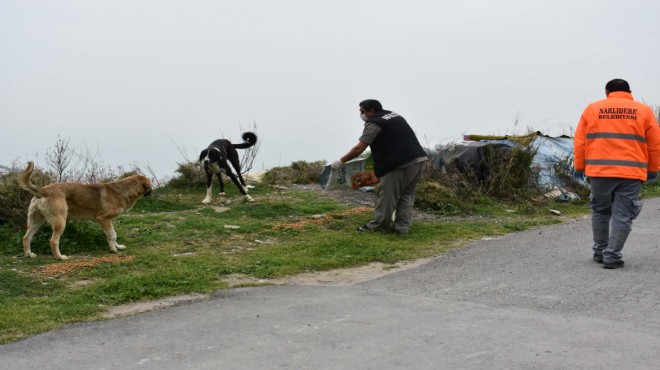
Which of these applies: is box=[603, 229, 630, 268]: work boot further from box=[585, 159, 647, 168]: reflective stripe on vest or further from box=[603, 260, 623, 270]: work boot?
box=[585, 159, 647, 168]: reflective stripe on vest

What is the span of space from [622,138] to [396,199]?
3.59 metres

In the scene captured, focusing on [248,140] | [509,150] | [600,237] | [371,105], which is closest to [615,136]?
[600,237]

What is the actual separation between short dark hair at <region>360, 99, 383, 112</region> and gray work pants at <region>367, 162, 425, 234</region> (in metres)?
1.01

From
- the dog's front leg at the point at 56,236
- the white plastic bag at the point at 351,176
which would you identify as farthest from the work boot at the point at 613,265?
the dog's front leg at the point at 56,236

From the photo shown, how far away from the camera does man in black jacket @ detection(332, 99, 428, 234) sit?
9359mm

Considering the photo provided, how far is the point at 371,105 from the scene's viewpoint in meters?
9.68

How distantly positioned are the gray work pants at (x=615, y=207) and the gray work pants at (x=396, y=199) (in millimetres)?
3046

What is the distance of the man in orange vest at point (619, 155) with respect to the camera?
662cm

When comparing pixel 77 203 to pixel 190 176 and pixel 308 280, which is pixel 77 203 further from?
pixel 190 176

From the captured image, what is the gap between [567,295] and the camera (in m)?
5.53

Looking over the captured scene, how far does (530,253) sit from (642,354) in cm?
386

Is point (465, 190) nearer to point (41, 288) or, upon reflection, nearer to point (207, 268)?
point (207, 268)

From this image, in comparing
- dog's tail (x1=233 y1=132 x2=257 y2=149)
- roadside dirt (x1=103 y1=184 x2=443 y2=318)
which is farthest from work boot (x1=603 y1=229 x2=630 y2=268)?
dog's tail (x1=233 y1=132 x2=257 y2=149)

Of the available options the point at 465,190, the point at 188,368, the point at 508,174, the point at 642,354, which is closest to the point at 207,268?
the point at 188,368
